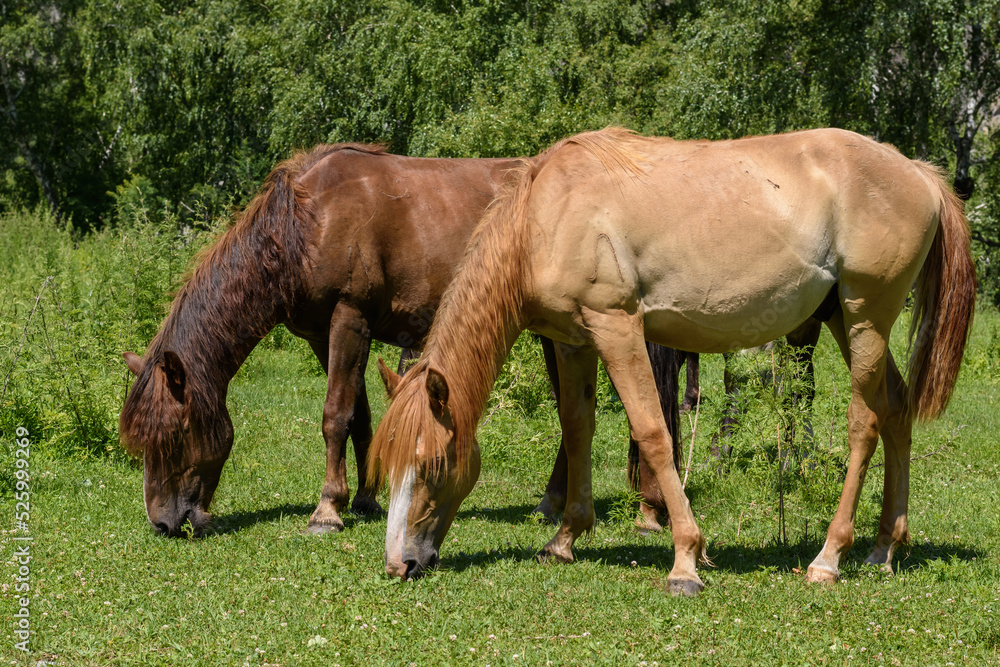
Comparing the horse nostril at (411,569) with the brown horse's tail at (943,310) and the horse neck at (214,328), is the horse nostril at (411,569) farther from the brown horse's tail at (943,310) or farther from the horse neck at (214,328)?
the brown horse's tail at (943,310)

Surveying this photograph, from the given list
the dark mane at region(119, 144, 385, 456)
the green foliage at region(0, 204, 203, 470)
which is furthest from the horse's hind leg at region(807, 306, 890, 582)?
the green foliage at region(0, 204, 203, 470)

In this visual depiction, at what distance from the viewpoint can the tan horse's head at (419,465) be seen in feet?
15.8

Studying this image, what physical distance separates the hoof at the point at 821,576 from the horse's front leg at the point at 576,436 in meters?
1.30

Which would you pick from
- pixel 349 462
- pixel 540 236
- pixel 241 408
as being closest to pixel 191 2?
pixel 241 408

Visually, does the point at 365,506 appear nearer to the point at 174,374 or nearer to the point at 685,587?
the point at 174,374

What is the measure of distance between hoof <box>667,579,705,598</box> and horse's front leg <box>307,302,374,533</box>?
242 cm

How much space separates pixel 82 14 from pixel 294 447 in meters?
26.5

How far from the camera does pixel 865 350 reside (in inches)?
208

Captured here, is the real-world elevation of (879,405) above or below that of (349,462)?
above

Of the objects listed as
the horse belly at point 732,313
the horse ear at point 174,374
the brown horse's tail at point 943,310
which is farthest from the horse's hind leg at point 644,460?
the horse ear at point 174,374

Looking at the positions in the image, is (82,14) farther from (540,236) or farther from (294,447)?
(540,236)

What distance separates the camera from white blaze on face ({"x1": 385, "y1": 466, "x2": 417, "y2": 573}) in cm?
488

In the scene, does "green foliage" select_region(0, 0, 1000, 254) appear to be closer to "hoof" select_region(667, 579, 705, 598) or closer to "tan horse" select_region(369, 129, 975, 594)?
"tan horse" select_region(369, 129, 975, 594)

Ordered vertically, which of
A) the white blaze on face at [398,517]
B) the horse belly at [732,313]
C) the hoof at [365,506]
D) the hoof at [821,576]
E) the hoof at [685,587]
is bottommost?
the hoof at [365,506]
